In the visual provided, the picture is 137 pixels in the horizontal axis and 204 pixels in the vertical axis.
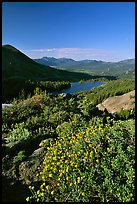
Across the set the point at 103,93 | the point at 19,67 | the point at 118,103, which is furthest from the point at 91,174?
the point at 19,67

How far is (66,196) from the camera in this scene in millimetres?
4551

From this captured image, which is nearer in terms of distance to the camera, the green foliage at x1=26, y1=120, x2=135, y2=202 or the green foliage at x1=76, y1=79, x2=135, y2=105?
the green foliage at x1=26, y1=120, x2=135, y2=202

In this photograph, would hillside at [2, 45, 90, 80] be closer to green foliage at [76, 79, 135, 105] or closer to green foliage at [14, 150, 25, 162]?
green foliage at [76, 79, 135, 105]

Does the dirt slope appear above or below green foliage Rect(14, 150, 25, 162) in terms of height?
above

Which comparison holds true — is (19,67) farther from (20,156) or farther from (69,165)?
(69,165)

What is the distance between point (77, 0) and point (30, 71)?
150 metres

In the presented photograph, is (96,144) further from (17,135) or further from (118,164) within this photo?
(17,135)

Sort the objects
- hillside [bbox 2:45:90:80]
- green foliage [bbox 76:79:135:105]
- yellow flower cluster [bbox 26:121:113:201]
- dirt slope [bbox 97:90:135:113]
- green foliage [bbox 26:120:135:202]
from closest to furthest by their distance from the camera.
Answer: green foliage [bbox 26:120:135:202], yellow flower cluster [bbox 26:121:113:201], dirt slope [bbox 97:90:135:113], green foliage [bbox 76:79:135:105], hillside [bbox 2:45:90:80]

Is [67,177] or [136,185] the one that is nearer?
[136,185]

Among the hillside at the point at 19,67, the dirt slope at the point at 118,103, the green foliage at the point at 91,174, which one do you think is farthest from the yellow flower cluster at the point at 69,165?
the hillside at the point at 19,67

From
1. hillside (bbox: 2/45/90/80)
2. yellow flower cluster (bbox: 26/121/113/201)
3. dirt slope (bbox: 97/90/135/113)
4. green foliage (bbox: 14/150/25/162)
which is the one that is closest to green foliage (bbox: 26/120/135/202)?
yellow flower cluster (bbox: 26/121/113/201)

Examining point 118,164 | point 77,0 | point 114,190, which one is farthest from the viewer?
point 118,164

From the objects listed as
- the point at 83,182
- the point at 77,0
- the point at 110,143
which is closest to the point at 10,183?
the point at 83,182

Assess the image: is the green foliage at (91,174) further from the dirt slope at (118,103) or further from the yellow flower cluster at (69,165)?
the dirt slope at (118,103)
